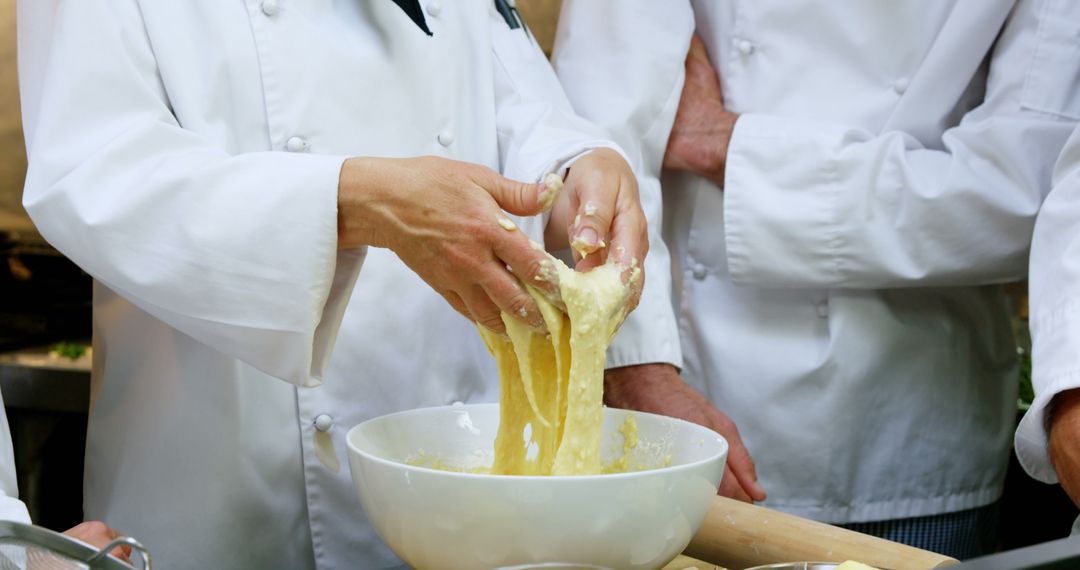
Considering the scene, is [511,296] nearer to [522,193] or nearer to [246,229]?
[522,193]

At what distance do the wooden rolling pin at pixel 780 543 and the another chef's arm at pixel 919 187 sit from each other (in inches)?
24.7

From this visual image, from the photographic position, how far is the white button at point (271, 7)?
1291mm

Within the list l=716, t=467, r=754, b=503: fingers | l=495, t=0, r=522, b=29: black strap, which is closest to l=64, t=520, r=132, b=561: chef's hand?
l=716, t=467, r=754, b=503: fingers

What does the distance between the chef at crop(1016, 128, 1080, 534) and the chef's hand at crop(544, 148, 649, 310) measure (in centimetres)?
47

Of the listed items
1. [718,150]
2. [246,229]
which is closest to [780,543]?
A: [246,229]

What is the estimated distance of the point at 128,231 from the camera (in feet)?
3.71

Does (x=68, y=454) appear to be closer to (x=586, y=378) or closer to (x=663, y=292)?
(x=663, y=292)

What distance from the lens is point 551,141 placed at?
4.83 ft

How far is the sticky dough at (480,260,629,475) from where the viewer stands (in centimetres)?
110

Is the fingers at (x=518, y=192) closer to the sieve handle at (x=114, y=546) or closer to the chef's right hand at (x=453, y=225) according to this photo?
the chef's right hand at (x=453, y=225)

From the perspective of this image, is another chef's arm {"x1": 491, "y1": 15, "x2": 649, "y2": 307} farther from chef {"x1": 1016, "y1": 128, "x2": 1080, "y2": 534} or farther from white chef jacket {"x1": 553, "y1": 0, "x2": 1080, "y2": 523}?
chef {"x1": 1016, "y1": 128, "x2": 1080, "y2": 534}

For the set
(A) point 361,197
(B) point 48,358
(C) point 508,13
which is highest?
(C) point 508,13

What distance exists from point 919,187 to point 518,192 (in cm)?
79

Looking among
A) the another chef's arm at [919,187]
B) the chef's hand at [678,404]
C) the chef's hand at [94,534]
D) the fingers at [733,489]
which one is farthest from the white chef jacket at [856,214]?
the chef's hand at [94,534]
